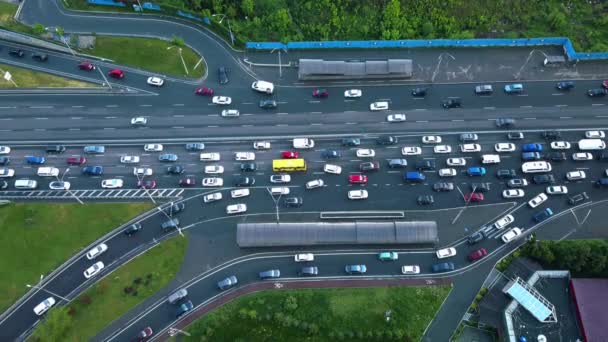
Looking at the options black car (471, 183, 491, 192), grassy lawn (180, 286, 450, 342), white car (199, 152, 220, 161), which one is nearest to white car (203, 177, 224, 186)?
white car (199, 152, 220, 161)

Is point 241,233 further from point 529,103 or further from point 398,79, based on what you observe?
point 529,103

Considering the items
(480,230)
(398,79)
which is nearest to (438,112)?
(398,79)

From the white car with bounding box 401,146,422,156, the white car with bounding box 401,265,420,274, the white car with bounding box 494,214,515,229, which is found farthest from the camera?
the white car with bounding box 401,146,422,156

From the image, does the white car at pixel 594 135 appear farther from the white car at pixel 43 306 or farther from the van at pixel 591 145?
the white car at pixel 43 306

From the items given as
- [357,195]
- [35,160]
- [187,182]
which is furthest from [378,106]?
[35,160]

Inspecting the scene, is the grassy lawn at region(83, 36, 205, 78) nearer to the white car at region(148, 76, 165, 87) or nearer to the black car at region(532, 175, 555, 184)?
the white car at region(148, 76, 165, 87)

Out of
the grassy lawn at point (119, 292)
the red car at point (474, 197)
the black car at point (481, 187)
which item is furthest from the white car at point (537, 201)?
the grassy lawn at point (119, 292)

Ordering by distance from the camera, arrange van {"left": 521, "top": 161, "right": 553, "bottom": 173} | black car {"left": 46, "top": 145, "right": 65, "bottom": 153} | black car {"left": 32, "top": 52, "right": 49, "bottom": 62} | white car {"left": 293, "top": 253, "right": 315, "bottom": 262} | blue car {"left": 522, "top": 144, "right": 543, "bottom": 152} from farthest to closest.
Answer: black car {"left": 32, "top": 52, "right": 49, "bottom": 62}, black car {"left": 46, "top": 145, "right": 65, "bottom": 153}, blue car {"left": 522, "top": 144, "right": 543, "bottom": 152}, van {"left": 521, "top": 161, "right": 553, "bottom": 173}, white car {"left": 293, "top": 253, "right": 315, "bottom": 262}
